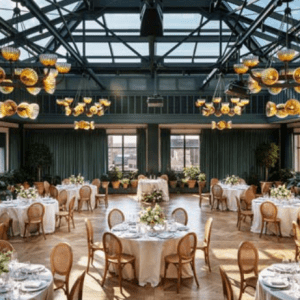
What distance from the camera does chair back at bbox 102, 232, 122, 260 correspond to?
18.7 ft

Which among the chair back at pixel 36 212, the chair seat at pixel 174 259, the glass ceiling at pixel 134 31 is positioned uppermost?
the glass ceiling at pixel 134 31

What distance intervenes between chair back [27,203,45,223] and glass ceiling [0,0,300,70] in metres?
3.92

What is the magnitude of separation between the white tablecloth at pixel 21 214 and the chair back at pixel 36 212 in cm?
44

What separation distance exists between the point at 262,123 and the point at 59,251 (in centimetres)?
1297

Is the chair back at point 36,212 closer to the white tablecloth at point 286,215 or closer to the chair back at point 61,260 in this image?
the chair back at point 61,260

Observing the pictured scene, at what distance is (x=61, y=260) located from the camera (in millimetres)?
4957

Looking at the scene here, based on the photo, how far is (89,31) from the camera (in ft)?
41.2

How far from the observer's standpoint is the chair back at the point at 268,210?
870cm

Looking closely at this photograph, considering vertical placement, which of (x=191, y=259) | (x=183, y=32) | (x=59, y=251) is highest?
(x=183, y=32)

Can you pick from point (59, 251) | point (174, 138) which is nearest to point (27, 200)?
point (59, 251)

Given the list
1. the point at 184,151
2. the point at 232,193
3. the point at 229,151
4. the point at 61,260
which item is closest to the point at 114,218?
the point at 61,260

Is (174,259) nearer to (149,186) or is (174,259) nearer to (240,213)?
(240,213)

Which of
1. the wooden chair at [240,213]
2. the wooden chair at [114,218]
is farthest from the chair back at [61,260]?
the wooden chair at [240,213]

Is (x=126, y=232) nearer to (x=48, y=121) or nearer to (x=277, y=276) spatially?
(x=277, y=276)
